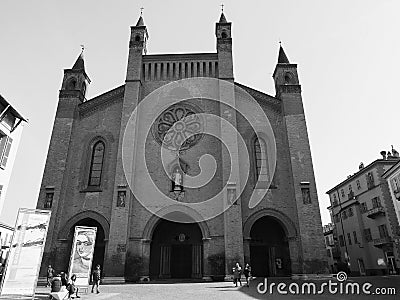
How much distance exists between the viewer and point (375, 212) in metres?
31.1

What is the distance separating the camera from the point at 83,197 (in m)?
19.3

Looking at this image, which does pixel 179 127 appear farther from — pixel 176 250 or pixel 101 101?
pixel 176 250

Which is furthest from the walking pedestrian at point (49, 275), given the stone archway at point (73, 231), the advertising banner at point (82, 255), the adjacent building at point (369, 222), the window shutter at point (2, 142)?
the adjacent building at point (369, 222)

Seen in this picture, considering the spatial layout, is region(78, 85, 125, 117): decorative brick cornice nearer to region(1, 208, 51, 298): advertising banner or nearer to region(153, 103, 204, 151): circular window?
region(153, 103, 204, 151): circular window

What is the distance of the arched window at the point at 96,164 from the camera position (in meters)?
20.2

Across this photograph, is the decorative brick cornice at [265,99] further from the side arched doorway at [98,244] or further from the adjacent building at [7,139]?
the adjacent building at [7,139]

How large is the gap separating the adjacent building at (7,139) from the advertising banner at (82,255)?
633cm

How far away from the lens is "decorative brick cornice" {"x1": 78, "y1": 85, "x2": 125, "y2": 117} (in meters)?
22.1

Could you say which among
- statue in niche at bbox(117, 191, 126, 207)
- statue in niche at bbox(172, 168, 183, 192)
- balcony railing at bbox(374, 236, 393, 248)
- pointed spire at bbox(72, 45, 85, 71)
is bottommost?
balcony railing at bbox(374, 236, 393, 248)

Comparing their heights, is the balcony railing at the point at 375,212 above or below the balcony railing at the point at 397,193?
below

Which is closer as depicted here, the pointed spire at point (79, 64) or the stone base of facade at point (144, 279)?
the stone base of facade at point (144, 279)

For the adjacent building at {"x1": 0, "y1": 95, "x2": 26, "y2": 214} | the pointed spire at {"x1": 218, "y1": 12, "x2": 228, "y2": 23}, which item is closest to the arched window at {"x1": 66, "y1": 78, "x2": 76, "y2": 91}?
the adjacent building at {"x1": 0, "y1": 95, "x2": 26, "y2": 214}

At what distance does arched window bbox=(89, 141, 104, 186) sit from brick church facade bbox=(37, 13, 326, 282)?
67mm

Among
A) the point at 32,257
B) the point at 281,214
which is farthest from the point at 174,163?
the point at 32,257
